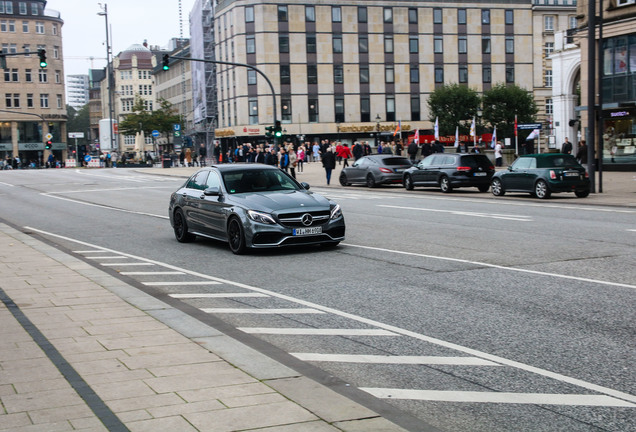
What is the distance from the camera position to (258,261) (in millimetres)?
12820

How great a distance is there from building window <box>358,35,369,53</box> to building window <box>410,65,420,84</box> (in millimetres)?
6088

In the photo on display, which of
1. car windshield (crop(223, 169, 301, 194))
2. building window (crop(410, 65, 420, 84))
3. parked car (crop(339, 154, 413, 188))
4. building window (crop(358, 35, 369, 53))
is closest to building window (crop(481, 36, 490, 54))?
building window (crop(410, 65, 420, 84))

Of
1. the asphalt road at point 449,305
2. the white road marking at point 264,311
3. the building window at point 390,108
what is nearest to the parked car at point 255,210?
the asphalt road at point 449,305

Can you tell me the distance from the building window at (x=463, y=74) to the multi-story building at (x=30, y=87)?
55974 millimetres

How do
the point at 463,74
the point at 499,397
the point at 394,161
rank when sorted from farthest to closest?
1. the point at 463,74
2. the point at 394,161
3. the point at 499,397

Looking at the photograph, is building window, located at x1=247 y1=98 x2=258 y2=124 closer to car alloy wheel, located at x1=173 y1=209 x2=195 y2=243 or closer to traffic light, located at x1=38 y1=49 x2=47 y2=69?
traffic light, located at x1=38 y1=49 x2=47 y2=69

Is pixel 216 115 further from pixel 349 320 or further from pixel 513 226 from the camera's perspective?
pixel 349 320

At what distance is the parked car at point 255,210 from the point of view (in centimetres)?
1320

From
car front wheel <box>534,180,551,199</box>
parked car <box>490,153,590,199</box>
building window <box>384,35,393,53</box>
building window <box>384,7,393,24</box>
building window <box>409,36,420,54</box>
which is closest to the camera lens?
parked car <box>490,153,590,199</box>

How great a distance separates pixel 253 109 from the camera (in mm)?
88750

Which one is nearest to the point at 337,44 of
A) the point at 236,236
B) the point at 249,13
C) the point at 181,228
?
the point at 249,13

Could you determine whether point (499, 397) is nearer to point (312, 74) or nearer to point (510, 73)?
point (312, 74)

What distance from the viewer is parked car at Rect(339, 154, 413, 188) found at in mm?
35438

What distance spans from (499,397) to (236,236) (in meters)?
8.53
